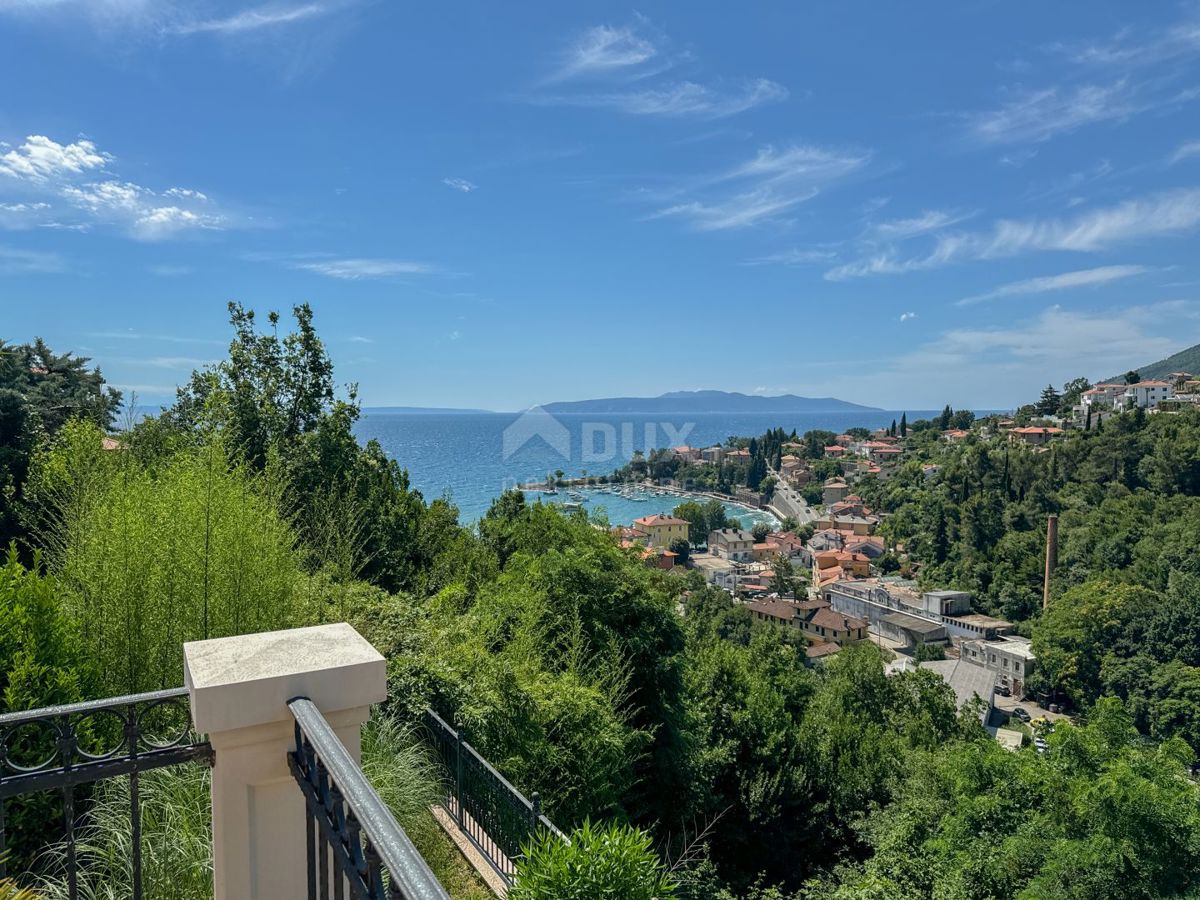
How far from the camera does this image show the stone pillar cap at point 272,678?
1370 mm

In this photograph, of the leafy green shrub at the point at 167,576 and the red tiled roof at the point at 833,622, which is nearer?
the leafy green shrub at the point at 167,576

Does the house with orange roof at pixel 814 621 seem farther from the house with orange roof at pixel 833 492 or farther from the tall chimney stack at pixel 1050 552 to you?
the house with orange roof at pixel 833 492

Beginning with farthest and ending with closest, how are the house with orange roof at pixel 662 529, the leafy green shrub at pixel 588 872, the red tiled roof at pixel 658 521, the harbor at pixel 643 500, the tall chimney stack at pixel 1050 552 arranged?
the harbor at pixel 643 500, the red tiled roof at pixel 658 521, the house with orange roof at pixel 662 529, the tall chimney stack at pixel 1050 552, the leafy green shrub at pixel 588 872

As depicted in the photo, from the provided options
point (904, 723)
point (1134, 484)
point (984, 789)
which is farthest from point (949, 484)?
point (984, 789)

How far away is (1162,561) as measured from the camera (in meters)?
41.0

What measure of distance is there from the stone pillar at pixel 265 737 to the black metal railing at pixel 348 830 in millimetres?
68

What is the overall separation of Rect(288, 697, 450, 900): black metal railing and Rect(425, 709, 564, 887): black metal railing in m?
3.11

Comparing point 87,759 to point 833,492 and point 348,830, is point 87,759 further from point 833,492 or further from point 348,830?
point 833,492

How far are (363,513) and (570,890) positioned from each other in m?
8.46

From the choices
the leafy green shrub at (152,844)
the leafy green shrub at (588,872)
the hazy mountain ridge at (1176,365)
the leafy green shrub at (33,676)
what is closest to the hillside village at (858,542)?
the leafy green shrub at (588,872)

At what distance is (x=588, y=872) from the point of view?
2.69 meters

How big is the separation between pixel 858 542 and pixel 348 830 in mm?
71817

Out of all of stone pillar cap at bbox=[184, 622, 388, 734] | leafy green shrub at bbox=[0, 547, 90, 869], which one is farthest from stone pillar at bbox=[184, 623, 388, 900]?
leafy green shrub at bbox=[0, 547, 90, 869]

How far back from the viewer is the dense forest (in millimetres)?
3756
